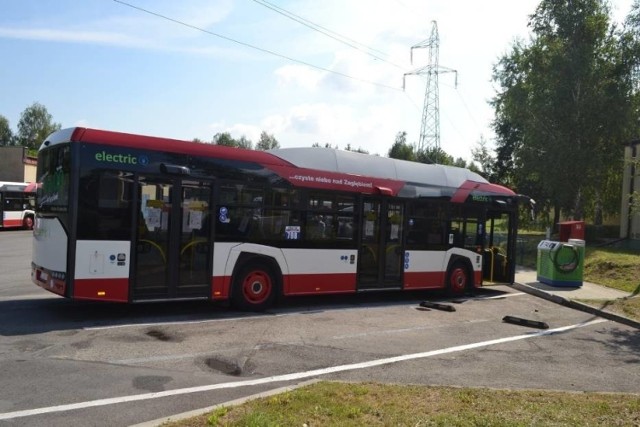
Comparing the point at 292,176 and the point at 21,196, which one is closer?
the point at 292,176

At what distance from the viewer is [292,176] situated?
11.4 m

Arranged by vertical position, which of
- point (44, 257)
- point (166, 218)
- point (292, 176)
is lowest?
point (44, 257)

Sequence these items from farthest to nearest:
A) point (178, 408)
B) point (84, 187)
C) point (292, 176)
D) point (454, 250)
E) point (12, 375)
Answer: point (454, 250) → point (292, 176) → point (84, 187) → point (12, 375) → point (178, 408)

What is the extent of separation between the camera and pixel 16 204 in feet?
119

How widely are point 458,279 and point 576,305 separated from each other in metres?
3.07

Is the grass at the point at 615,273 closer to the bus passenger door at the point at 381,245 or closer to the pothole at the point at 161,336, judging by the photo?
the bus passenger door at the point at 381,245

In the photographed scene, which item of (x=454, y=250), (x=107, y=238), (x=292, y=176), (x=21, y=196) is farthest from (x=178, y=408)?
(x=21, y=196)

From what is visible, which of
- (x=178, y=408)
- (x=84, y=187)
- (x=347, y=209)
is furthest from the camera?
(x=347, y=209)

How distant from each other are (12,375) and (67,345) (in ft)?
4.83

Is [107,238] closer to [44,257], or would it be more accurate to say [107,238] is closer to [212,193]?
[44,257]

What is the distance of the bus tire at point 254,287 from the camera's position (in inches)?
421

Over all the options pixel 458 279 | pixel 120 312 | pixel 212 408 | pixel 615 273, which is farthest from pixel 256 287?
pixel 615 273

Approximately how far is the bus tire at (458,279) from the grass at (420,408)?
26.9 feet

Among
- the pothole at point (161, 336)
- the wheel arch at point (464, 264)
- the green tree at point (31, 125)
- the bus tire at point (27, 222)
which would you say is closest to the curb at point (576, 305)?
the wheel arch at point (464, 264)
